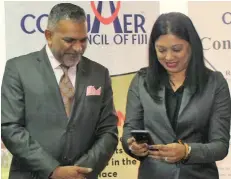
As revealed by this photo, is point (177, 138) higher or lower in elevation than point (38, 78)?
lower

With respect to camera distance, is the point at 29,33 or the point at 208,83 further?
the point at 29,33

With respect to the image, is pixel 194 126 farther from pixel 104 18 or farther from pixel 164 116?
pixel 104 18

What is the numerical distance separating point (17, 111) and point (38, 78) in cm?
22

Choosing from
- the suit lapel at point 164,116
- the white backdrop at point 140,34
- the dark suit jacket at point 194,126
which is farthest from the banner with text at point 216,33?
the suit lapel at point 164,116

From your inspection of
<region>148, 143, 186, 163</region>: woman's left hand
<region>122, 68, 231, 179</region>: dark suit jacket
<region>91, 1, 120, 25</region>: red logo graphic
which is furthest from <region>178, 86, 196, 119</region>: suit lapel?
<region>91, 1, 120, 25</region>: red logo graphic

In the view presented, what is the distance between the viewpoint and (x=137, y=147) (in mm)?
2184

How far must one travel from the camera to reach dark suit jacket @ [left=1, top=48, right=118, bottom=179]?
230cm

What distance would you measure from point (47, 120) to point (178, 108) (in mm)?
730

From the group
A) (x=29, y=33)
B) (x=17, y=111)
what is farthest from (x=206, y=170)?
(x=29, y=33)

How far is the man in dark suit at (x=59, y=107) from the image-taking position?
230 cm

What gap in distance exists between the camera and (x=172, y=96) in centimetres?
230

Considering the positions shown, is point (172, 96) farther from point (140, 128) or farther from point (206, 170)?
point (206, 170)

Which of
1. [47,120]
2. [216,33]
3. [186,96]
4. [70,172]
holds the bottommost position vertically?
[70,172]

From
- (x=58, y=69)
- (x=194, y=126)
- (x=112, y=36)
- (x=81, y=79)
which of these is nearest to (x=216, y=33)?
(x=112, y=36)
